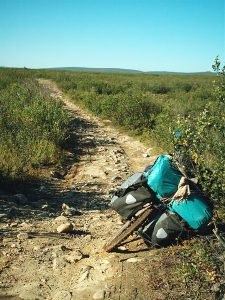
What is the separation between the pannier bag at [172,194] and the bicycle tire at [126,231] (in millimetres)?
267

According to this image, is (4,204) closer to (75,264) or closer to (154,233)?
(75,264)

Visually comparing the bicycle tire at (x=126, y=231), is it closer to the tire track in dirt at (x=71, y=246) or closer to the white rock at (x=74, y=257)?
the tire track in dirt at (x=71, y=246)

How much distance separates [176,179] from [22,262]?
2042 millimetres

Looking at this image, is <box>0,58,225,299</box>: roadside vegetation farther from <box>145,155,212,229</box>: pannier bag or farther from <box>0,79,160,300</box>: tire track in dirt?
<box>0,79,160,300</box>: tire track in dirt

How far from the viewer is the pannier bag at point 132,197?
4176mm

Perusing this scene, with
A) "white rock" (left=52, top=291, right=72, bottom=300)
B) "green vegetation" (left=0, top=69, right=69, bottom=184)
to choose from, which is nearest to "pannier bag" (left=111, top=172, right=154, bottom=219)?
"white rock" (left=52, top=291, right=72, bottom=300)

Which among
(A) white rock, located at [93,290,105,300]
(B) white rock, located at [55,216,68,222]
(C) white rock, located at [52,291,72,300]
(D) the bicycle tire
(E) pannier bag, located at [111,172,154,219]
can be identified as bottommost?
(C) white rock, located at [52,291,72,300]

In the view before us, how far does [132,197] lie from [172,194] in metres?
0.46

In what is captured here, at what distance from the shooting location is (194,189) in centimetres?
419

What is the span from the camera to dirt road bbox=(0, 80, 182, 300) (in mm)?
3662

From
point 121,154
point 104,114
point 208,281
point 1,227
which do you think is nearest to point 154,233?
point 208,281

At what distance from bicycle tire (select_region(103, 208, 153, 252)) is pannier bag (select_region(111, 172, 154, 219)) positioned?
0.10 metres

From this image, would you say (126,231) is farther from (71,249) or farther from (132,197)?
(71,249)

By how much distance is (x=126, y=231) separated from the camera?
4258 mm
